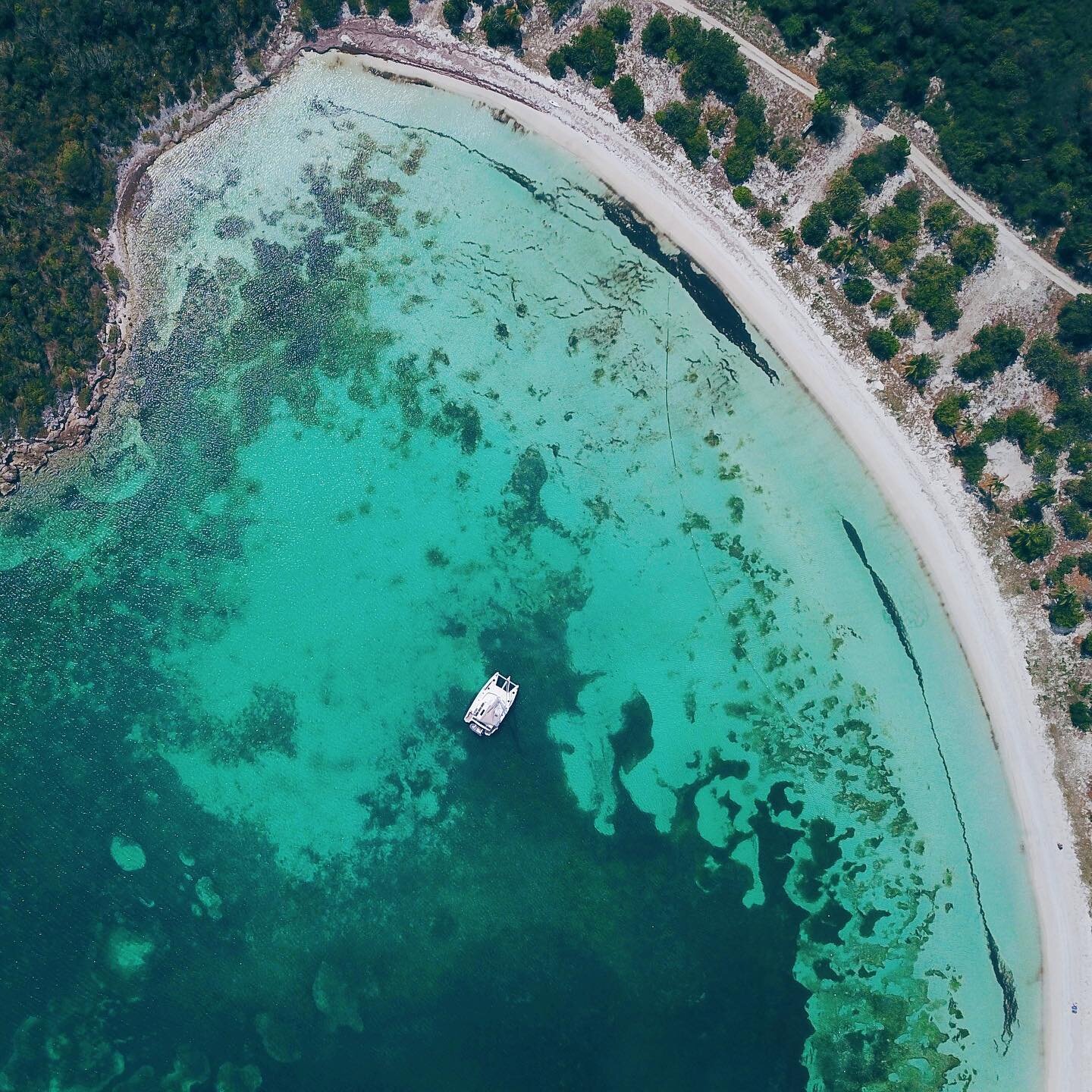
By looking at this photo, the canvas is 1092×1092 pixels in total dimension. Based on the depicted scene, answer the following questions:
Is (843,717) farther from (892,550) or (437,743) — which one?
(437,743)

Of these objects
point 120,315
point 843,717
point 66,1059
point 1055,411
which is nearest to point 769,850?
point 843,717

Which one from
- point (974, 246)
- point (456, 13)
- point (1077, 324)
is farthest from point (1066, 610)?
point (456, 13)

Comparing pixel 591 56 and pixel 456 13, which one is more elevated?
pixel 591 56

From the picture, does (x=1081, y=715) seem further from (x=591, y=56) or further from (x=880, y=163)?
(x=591, y=56)

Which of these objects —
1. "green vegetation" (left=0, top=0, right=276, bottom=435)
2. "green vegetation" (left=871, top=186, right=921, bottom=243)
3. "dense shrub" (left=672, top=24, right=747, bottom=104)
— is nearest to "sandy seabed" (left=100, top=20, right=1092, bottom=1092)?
"green vegetation" (left=0, top=0, right=276, bottom=435)

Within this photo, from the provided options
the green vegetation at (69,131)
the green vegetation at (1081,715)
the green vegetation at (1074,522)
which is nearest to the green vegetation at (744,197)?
the green vegetation at (1074,522)

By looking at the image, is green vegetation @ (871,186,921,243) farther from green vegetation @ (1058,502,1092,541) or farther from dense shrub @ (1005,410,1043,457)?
green vegetation @ (1058,502,1092,541)
